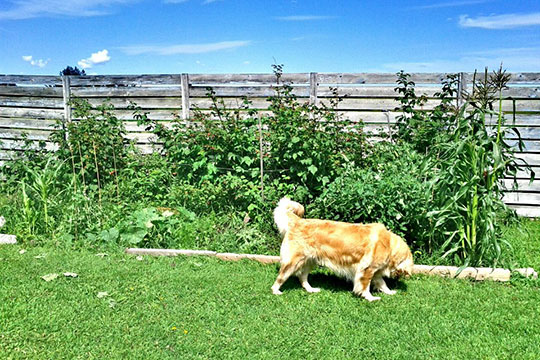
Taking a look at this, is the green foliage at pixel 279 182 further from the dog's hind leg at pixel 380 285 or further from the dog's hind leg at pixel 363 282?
the dog's hind leg at pixel 363 282

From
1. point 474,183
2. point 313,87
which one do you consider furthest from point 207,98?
point 474,183

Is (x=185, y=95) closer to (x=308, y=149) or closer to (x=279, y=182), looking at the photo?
(x=279, y=182)

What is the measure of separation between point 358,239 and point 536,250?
121 inches

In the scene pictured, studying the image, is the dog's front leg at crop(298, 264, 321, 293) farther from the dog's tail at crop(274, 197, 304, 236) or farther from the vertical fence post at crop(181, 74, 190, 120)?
the vertical fence post at crop(181, 74, 190, 120)

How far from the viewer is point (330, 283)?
495cm

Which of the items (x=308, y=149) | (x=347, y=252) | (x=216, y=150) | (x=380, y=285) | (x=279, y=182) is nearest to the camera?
(x=347, y=252)

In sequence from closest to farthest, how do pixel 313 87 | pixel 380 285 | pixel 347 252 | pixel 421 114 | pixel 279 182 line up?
1. pixel 347 252
2. pixel 380 285
3. pixel 279 182
4. pixel 421 114
5. pixel 313 87

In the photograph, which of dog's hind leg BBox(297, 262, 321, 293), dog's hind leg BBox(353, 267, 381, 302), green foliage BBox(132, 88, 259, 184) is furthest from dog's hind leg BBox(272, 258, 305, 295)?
green foliage BBox(132, 88, 259, 184)

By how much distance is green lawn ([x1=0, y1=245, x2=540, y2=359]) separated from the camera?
11.8 feet

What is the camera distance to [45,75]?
964 centimetres

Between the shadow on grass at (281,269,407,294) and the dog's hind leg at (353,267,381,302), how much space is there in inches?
9.7

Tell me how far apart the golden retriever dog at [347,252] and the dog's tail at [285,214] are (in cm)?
1

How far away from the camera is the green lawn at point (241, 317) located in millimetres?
3582

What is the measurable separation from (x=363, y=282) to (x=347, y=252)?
1.12 ft
